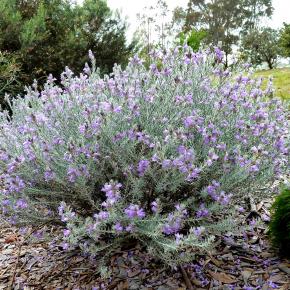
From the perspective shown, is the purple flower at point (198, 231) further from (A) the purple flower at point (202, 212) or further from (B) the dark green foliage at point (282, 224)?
(B) the dark green foliage at point (282, 224)

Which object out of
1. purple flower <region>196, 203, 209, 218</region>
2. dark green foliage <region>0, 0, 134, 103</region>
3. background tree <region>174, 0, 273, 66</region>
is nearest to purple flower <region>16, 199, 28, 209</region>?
purple flower <region>196, 203, 209, 218</region>

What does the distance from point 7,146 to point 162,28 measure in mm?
17096

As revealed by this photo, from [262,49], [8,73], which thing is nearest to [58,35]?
[8,73]

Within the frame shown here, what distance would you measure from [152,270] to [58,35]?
730 centimetres

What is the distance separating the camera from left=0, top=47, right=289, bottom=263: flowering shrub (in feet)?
7.79

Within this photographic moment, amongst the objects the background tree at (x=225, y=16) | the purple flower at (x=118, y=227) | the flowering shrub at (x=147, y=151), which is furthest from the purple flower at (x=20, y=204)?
the background tree at (x=225, y=16)

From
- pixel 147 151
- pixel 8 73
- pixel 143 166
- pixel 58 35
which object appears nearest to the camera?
pixel 143 166

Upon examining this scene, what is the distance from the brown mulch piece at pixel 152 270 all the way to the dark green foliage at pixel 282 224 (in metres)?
0.11

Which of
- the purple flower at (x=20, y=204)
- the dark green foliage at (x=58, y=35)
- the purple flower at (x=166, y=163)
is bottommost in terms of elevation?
the purple flower at (x=20, y=204)

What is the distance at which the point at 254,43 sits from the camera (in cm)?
2594

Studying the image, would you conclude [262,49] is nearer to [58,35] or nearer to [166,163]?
[58,35]

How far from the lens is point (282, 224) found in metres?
2.85

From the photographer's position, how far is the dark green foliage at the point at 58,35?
8.04 m

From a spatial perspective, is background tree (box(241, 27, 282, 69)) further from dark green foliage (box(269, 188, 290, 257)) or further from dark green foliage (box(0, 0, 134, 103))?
dark green foliage (box(269, 188, 290, 257))
